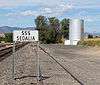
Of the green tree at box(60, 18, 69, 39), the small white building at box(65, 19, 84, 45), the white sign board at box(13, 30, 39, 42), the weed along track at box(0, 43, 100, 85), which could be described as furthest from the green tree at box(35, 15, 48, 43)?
the white sign board at box(13, 30, 39, 42)

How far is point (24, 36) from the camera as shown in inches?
557

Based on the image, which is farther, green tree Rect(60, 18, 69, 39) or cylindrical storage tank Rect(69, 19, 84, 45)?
green tree Rect(60, 18, 69, 39)

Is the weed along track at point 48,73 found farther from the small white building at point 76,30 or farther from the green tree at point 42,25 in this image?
the green tree at point 42,25

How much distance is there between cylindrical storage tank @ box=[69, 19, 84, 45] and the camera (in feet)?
377

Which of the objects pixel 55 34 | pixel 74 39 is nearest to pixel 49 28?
pixel 55 34

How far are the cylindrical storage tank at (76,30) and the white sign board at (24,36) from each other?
10052cm

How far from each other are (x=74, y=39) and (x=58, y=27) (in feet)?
191

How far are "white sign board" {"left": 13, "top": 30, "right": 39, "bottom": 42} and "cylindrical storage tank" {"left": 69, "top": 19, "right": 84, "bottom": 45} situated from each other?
101 meters

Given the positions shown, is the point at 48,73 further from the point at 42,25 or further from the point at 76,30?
the point at 42,25

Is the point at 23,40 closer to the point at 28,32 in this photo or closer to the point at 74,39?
the point at 28,32

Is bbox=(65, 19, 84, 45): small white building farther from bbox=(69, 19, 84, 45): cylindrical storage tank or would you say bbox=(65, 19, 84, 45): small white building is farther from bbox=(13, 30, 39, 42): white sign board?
bbox=(13, 30, 39, 42): white sign board

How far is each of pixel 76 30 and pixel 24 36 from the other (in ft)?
330

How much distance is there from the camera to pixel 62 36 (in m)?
169

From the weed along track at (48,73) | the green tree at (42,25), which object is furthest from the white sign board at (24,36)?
the green tree at (42,25)
